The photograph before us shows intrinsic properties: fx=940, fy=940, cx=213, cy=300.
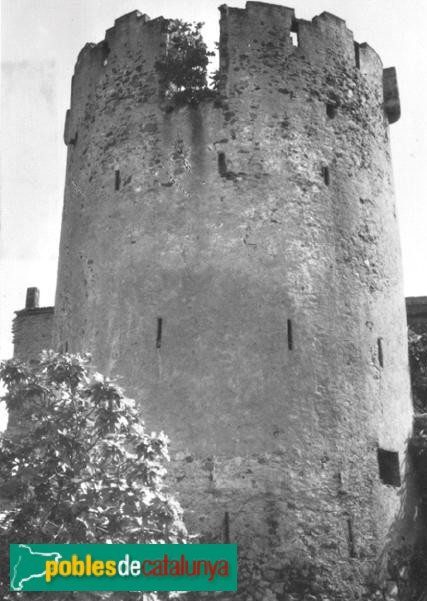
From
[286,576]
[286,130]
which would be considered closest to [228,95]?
[286,130]

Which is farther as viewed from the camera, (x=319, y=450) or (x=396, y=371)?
(x=396, y=371)

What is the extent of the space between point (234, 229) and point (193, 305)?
1342 millimetres

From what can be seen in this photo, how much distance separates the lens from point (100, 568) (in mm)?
9328

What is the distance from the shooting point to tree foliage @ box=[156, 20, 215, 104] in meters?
15.3

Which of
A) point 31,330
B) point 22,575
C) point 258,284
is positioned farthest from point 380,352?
point 31,330

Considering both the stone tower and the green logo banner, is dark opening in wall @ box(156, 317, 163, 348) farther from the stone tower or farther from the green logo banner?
the green logo banner

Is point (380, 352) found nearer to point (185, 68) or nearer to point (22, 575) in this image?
point (185, 68)

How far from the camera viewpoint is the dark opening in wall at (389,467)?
1416 centimetres

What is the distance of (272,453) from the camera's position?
513 inches

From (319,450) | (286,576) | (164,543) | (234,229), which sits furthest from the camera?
(234,229)

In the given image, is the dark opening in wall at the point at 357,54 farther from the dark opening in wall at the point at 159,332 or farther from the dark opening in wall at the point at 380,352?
the dark opening in wall at the point at 159,332

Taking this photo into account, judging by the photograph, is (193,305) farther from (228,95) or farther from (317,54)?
(317,54)

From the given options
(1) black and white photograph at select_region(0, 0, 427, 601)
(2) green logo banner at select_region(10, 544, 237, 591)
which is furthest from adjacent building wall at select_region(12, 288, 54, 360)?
(2) green logo banner at select_region(10, 544, 237, 591)

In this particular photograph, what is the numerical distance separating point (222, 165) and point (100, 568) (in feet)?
23.9
